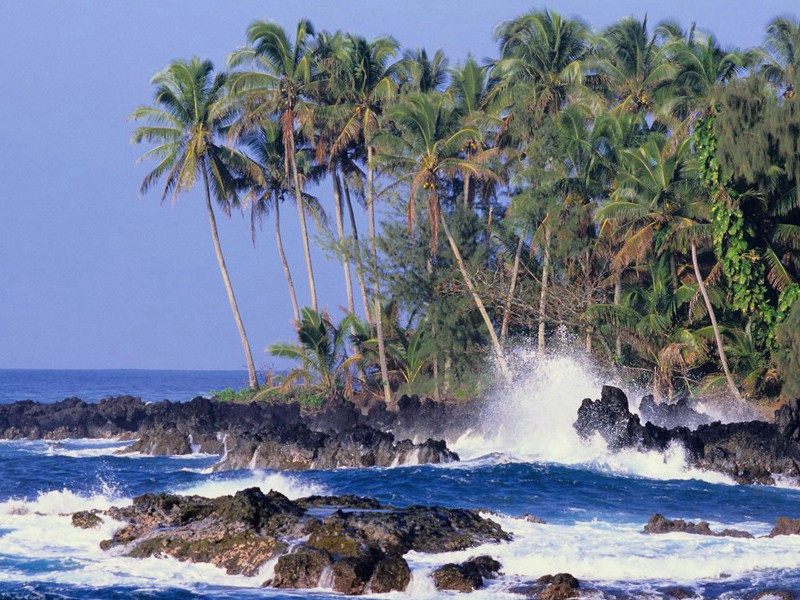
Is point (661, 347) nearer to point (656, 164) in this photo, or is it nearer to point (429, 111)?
point (656, 164)

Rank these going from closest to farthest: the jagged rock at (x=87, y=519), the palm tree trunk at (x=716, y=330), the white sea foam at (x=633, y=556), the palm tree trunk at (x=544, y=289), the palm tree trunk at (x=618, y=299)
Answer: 1. the white sea foam at (x=633, y=556)
2. the jagged rock at (x=87, y=519)
3. the palm tree trunk at (x=716, y=330)
4. the palm tree trunk at (x=618, y=299)
5. the palm tree trunk at (x=544, y=289)

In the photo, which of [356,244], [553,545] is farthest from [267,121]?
[553,545]

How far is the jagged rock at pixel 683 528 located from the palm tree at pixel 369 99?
24.9 metres

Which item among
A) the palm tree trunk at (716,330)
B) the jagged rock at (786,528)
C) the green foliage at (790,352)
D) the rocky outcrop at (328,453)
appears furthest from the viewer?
the palm tree trunk at (716,330)

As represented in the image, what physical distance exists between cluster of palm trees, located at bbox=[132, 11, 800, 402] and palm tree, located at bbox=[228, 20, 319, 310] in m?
0.10

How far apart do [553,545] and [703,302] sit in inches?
887

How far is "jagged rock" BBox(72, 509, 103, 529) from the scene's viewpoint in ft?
59.3

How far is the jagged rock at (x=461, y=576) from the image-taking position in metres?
14.4

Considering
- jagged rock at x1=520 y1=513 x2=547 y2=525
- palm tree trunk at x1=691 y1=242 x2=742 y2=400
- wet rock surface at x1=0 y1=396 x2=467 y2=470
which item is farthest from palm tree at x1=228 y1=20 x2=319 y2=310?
jagged rock at x1=520 y1=513 x2=547 y2=525

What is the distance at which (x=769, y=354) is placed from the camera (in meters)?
36.2

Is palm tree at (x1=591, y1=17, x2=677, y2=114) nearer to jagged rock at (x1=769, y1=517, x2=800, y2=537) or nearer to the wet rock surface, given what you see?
the wet rock surface

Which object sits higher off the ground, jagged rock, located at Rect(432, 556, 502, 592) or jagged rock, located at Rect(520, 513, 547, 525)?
jagged rock, located at Rect(520, 513, 547, 525)

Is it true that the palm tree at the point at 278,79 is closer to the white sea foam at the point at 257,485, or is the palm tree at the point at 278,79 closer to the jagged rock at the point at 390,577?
the white sea foam at the point at 257,485

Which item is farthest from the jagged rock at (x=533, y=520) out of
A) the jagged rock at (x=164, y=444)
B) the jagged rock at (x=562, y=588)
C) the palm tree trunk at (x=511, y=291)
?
the palm tree trunk at (x=511, y=291)
